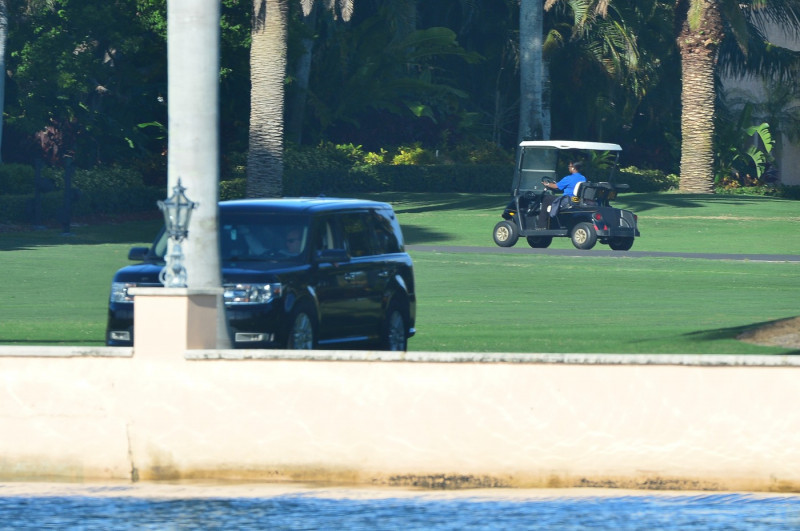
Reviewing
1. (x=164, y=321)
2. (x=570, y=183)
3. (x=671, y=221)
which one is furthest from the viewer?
(x=671, y=221)

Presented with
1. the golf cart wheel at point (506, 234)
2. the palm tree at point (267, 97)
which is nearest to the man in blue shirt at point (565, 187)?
the golf cart wheel at point (506, 234)

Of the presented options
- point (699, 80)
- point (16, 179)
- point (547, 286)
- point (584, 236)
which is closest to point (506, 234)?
point (584, 236)

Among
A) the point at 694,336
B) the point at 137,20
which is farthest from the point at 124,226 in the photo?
the point at 694,336

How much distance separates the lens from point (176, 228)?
506 inches

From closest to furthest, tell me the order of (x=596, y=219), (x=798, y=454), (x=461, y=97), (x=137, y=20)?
(x=798, y=454) → (x=596, y=219) → (x=137, y=20) → (x=461, y=97)

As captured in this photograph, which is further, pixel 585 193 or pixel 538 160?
pixel 538 160

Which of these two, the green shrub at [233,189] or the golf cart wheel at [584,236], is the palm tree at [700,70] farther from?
the golf cart wheel at [584,236]

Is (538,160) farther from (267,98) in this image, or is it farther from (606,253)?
(267,98)

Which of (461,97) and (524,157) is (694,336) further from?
(461,97)

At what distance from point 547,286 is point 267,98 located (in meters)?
17.7

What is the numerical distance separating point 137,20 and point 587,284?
83.4 feet

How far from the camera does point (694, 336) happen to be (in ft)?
62.5

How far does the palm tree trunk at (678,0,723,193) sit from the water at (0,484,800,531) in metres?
41.9

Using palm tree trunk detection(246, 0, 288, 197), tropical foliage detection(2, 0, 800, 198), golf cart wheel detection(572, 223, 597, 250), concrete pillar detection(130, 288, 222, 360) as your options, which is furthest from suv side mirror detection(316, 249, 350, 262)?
tropical foliage detection(2, 0, 800, 198)
